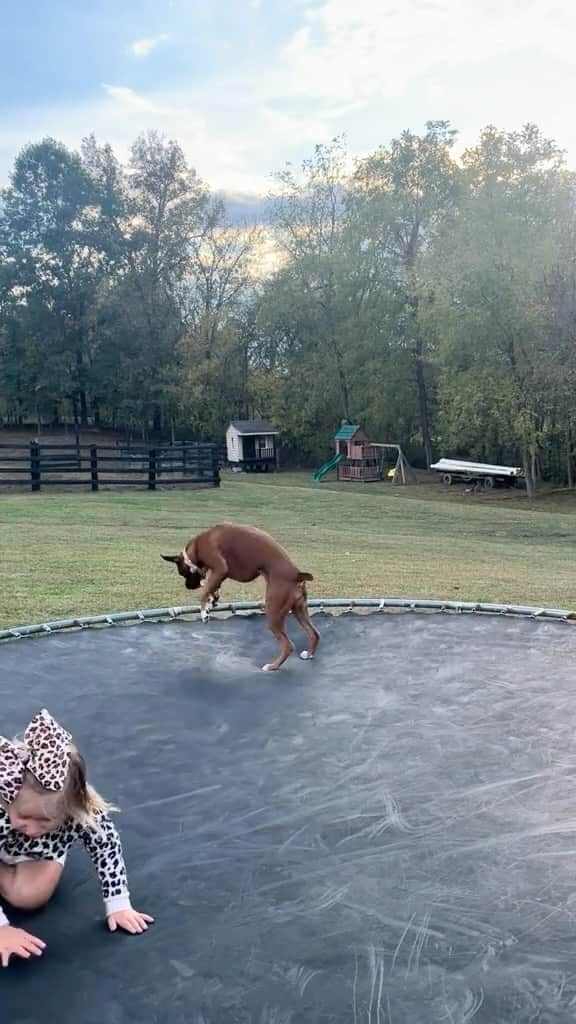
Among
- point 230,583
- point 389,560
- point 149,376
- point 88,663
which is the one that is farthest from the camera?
point 149,376

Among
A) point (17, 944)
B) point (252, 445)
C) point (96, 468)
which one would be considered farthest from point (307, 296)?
point (17, 944)

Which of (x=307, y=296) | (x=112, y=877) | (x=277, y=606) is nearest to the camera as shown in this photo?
(x=112, y=877)

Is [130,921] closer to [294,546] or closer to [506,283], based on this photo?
[294,546]

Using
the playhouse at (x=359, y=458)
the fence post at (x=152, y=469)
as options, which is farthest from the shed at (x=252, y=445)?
the fence post at (x=152, y=469)

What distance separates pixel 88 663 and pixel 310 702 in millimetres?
1126

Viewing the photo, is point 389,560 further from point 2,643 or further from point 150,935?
point 150,935

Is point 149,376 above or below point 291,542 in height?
above

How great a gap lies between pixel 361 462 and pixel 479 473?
319cm

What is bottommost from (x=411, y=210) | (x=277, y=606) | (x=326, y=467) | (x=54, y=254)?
(x=277, y=606)

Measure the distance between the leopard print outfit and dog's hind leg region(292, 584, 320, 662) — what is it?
5.66 ft

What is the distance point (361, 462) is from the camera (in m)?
20.7

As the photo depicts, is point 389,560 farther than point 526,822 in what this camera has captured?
Yes

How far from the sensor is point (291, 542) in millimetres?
8641

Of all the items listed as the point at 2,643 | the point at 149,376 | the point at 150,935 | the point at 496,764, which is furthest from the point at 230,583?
the point at 149,376
